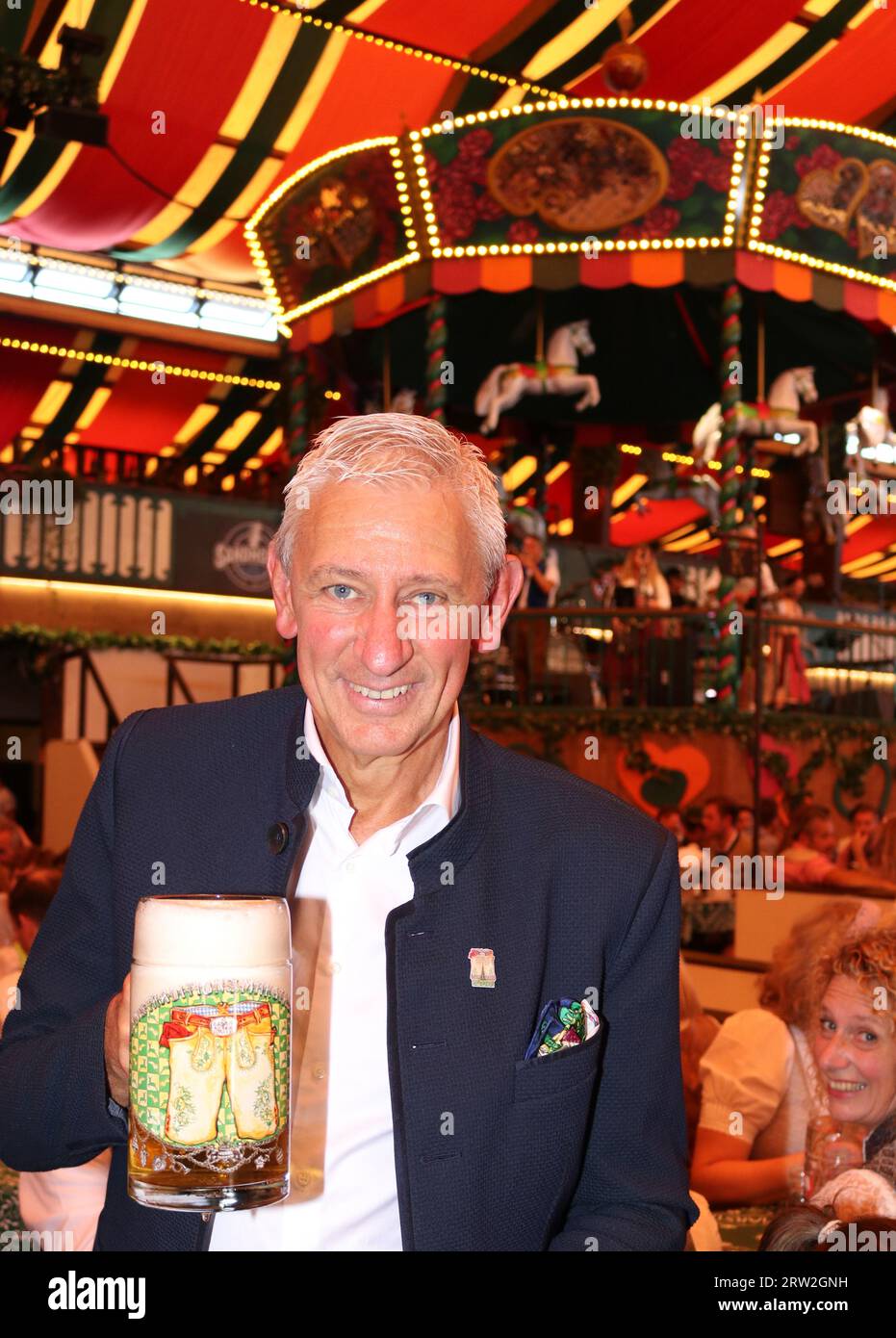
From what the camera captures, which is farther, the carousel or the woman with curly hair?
the carousel

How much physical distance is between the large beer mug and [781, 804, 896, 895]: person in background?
14.9 feet

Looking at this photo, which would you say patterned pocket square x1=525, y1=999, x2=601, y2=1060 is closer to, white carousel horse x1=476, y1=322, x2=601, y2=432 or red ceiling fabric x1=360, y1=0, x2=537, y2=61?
white carousel horse x1=476, y1=322, x2=601, y2=432

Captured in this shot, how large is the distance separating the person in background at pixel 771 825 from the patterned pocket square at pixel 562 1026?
250 inches

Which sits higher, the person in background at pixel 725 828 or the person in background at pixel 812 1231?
the person in background at pixel 725 828

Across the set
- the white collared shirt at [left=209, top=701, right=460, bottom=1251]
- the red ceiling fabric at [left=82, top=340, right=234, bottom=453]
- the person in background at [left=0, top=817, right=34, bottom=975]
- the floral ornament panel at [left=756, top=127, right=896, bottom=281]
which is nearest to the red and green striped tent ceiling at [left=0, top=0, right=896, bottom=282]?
the floral ornament panel at [left=756, top=127, right=896, bottom=281]

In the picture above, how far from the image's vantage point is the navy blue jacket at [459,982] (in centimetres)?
119

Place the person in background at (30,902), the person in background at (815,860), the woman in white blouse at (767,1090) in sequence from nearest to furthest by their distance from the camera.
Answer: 1. the woman in white blouse at (767,1090)
2. the person in background at (30,902)
3. the person in background at (815,860)

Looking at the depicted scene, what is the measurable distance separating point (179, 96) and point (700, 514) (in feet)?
26.7

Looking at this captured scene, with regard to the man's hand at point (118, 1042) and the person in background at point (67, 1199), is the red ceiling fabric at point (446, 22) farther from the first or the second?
the man's hand at point (118, 1042)

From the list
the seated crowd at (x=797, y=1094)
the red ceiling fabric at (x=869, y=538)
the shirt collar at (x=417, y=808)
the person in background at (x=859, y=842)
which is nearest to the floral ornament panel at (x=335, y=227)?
the person in background at (x=859, y=842)

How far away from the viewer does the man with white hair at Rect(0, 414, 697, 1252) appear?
3.91ft

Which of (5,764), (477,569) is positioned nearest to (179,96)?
(5,764)

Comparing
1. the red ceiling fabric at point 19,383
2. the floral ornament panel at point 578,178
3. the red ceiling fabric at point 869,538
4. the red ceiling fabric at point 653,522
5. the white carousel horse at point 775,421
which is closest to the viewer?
the floral ornament panel at point 578,178

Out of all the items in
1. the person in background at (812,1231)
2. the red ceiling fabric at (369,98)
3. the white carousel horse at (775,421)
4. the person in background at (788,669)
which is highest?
the red ceiling fabric at (369,98)
